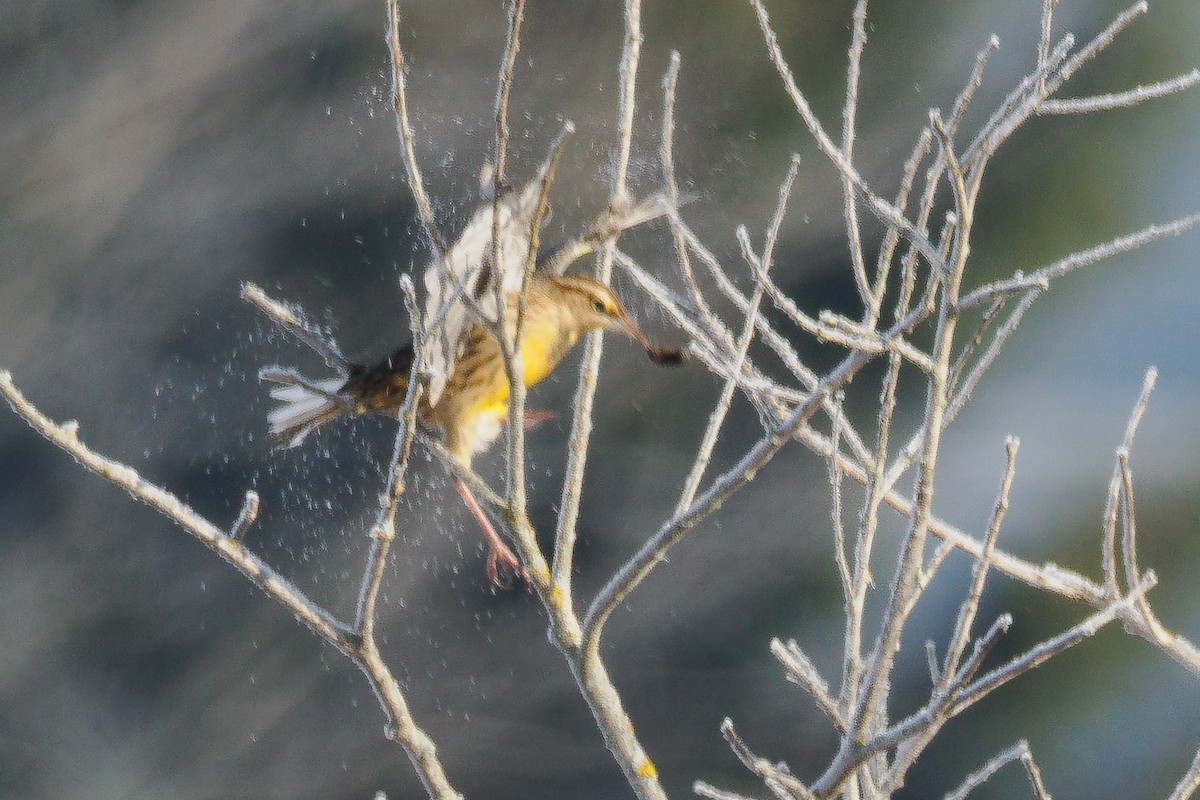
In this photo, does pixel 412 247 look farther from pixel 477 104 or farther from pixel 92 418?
pixel 92 418

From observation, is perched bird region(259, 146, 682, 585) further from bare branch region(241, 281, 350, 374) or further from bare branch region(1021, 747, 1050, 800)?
bare branch region(1021, 747, 1050, 800)

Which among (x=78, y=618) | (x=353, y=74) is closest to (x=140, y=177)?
(x=353, y=74)

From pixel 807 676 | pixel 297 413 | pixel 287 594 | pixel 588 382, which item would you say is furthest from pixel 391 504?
pixel 297 413

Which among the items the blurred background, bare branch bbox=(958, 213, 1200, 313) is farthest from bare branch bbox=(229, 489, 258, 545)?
the blurred background

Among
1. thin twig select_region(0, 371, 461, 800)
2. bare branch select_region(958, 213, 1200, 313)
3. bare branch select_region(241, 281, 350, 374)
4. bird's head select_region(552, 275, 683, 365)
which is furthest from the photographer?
bird's head select_region(552, 275, 683, 365)

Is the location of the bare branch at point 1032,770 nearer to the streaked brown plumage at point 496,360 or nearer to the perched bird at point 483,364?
the perched bird at point 483,364

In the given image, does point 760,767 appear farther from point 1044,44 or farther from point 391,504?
point 1044,44
